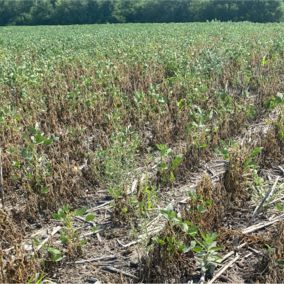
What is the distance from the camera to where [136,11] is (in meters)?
54.7

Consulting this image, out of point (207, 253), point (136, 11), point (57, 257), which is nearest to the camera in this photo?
point (207, 253)

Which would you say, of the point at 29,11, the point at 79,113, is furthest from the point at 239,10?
the point at 79,113

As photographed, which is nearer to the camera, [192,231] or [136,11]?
[192,231]

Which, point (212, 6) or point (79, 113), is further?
point (212, 6)

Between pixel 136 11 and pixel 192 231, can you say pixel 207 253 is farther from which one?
pixel 136 11

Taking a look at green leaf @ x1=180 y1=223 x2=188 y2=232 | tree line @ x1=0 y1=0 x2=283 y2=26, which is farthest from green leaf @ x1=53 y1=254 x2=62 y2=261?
tree line @ x1=0 y1=0 x2=283 y2=26

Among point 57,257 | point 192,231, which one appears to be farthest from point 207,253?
point 57,257

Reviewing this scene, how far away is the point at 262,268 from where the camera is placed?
193cm

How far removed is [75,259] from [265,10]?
48.8 meters

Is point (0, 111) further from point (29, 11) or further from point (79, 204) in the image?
point (29, 11)

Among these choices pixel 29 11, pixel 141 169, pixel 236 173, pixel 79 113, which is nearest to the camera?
pixel 236 173

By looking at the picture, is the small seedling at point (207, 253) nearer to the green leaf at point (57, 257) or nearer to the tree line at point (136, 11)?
the green leaf at point (57, 257)

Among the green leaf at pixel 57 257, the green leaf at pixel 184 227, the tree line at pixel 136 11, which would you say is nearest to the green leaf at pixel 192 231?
the green leaf at pixel 184 227

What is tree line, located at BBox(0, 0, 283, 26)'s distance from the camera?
43.7 m
